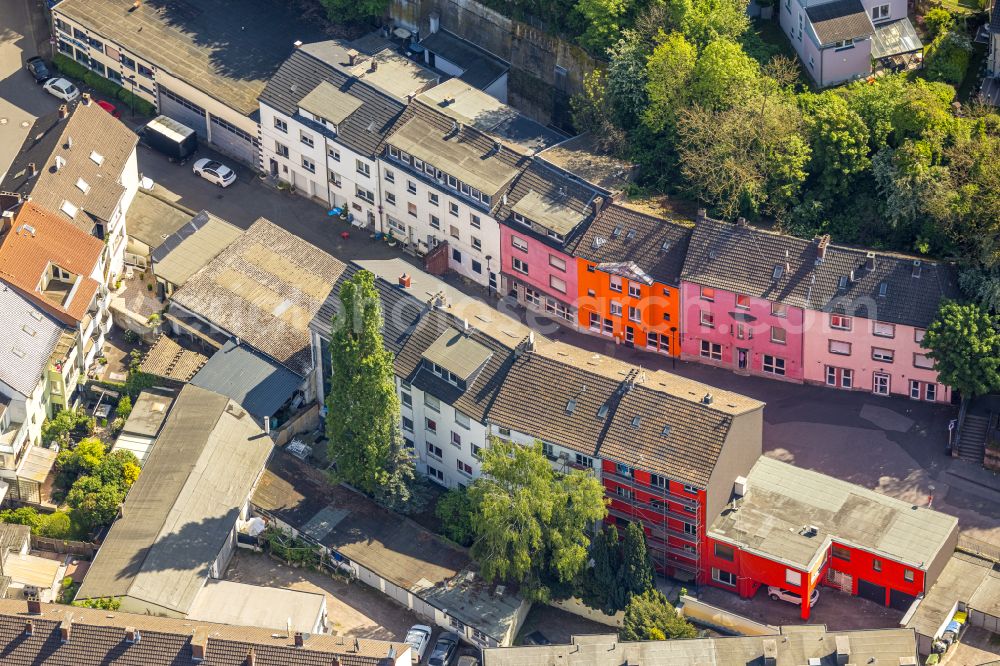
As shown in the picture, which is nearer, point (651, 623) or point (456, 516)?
point (651, 623)

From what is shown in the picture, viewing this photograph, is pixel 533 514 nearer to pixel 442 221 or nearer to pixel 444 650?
pixel 444 650

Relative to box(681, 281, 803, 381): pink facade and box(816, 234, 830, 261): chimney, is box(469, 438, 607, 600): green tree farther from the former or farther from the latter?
box(816, 234, 830, 261): chimney

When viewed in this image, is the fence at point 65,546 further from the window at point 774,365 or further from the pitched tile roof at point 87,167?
the window at point 774,365

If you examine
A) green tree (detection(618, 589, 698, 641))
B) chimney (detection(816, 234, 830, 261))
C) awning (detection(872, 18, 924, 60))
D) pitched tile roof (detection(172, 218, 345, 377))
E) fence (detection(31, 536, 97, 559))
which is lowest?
fence (detection(31, 536, 97, 559))

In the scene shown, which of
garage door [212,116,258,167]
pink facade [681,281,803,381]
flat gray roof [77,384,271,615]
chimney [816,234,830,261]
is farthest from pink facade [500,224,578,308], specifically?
garage door [212,116,258,167]

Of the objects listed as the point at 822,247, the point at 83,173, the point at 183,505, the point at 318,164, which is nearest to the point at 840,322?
the point at 822,247
